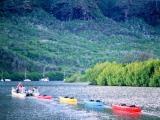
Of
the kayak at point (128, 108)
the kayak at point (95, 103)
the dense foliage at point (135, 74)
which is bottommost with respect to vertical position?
the dense foliage at point (135, 74)

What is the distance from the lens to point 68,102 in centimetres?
12631

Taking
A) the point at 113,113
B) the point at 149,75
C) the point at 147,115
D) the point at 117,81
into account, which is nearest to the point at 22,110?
the point at 113,113

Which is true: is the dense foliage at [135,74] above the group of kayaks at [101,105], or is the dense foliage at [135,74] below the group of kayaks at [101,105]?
below

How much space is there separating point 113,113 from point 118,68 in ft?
307

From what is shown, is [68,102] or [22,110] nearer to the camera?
[22,110]

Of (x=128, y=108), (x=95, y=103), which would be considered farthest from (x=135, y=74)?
(x=128, y=108)

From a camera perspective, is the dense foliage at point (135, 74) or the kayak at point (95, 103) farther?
the dense foliage at point (135, 74)

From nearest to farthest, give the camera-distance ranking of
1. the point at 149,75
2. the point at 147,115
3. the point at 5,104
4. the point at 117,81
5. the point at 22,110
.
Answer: the point at 147,115, the point at 22,110, the point at 5,104, the point at 149,75, the point at 117,81

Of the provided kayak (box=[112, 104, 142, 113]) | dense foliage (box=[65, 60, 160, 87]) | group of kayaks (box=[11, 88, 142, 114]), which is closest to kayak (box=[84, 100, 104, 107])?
group of kayaks (box=[11, 88, 142, 114])

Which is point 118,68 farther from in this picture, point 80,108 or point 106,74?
point 80,108

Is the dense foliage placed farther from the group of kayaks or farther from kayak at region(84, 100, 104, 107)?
kayak at region(84, 100, 104, 107)

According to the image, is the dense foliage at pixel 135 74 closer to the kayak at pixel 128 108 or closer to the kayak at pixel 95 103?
the kayak at pixel 95 103

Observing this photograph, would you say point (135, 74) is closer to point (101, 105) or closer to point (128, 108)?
point (101, 105)

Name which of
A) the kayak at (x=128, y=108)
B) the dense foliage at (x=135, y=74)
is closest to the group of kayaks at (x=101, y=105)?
the kayak at (x=128, y=108)
